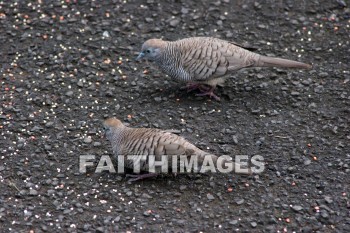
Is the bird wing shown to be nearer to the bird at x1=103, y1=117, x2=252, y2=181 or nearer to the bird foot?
the bird foot

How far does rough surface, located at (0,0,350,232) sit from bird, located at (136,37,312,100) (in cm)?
23

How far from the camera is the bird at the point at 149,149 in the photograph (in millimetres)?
5152

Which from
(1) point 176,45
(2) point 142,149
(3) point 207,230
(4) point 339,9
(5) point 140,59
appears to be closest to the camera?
(3) point 207,230

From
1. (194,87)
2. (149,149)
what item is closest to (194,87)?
(194,87)

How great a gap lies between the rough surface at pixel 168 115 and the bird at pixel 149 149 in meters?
0.14

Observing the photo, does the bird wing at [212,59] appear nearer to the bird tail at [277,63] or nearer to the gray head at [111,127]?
the bird tail at [277,63]

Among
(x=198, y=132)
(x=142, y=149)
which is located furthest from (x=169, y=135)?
(x=198, y=132)

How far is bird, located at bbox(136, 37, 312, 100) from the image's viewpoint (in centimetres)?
621

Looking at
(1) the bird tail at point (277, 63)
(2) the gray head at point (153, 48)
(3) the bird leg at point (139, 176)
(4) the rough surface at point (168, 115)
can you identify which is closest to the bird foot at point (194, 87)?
(4) the rough surface at point (168, 115)

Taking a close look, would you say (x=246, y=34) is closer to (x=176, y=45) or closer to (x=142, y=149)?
(x=176, y=45)

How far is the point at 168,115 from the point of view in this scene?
612 centimetres

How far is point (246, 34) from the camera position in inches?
284

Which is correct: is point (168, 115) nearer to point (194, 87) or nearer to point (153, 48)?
point (194, 87)

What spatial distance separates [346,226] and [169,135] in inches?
59.5
